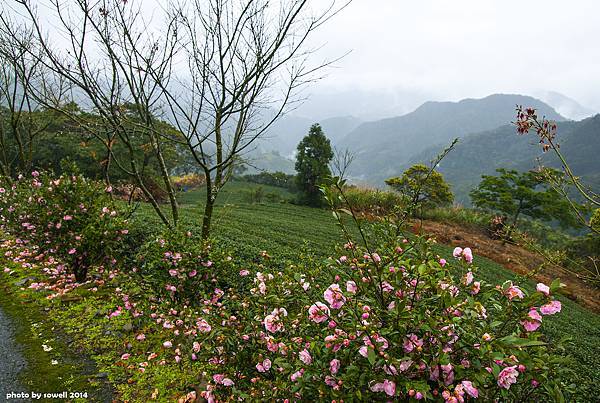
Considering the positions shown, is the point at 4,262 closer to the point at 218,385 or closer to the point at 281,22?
the point at 218,385

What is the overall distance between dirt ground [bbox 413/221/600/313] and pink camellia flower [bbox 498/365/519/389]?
1010 centimetres

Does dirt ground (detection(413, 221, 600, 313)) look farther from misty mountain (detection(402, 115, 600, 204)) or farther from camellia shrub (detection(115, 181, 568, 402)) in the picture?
misty mountain (detection(402, 115, 600, 204))

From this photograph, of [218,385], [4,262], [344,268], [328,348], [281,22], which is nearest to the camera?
[328,348]

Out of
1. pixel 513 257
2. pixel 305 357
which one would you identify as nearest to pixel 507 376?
pixel 305 357

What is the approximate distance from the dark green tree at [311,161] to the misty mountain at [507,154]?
2534 inches

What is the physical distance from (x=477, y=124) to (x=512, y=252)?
216057 mm

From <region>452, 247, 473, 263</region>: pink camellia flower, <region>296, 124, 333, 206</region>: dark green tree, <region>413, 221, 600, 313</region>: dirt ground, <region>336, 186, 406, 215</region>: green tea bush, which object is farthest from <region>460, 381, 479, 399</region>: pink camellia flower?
<region>296, 124, 333, 206</region>: dark green tree

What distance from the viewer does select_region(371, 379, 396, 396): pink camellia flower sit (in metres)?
1.31

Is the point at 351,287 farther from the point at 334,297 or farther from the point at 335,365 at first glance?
the point at 335,365

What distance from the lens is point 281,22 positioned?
3.45 metres

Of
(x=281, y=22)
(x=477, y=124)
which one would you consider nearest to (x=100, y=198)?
(x=281, y=22)

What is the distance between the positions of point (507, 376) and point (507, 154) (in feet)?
436

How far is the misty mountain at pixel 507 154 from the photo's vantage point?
8044cm

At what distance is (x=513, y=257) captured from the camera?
12.7 meters
